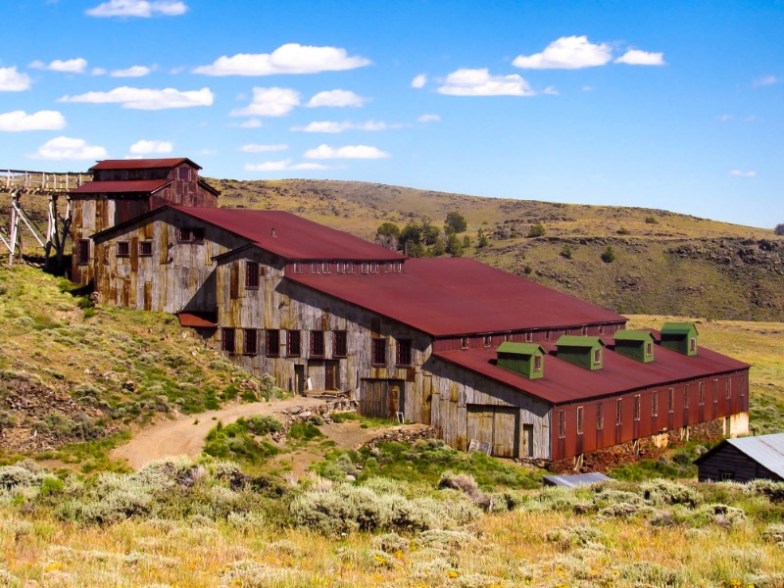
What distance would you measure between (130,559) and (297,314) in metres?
35.0

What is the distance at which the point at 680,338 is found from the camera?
64750 mm

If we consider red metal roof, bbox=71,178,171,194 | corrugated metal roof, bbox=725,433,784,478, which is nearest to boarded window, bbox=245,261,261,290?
red metal roof, bbox=71,178,171,194

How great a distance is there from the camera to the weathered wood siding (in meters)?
47.0

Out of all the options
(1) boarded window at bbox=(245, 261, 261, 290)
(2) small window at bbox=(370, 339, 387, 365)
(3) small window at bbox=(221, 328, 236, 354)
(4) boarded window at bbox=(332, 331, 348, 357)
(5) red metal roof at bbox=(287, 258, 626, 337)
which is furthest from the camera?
(3) small window at bbox=(221, 328, 236, 354)

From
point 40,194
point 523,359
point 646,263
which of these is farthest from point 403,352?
point 646,263

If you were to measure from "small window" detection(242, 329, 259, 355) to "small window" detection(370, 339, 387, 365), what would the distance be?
22.6 feet

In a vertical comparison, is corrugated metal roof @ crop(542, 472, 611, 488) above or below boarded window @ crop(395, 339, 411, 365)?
below

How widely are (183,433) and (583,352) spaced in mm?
19813

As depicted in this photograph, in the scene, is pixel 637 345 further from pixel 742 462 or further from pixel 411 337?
pixel 742 462

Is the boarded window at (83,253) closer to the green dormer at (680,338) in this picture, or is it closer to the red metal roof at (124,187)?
the red metal roof at (124,187)

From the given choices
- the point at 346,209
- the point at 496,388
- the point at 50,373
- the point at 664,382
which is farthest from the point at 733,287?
the point at 50,373

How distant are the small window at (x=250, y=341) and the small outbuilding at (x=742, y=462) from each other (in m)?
23.2

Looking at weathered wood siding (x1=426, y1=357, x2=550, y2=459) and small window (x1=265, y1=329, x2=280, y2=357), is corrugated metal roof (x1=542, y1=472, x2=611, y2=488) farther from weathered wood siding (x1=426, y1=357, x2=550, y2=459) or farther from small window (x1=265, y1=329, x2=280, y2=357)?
small window (x1=265, y1=329, x2=280, y2=357)

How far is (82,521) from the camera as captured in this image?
24094 mm
